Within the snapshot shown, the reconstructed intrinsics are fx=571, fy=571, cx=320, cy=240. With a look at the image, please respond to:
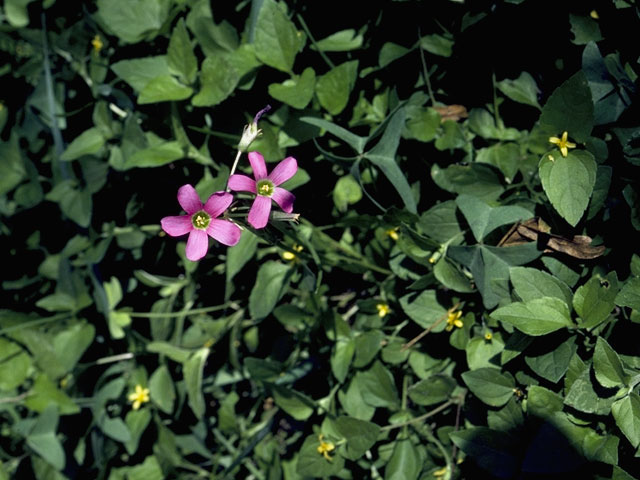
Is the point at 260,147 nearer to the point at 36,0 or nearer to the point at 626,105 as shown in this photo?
the point at 626,105

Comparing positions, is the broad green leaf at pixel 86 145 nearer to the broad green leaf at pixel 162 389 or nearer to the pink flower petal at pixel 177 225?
the broad green leaf at pixel 162 389

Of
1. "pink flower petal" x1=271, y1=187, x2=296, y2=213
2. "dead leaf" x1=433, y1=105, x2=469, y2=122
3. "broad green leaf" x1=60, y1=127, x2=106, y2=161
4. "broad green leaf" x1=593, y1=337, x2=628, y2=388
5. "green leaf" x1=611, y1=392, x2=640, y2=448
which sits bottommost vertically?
"broad green leaf" x1=60, y1=127, x2=106, y2=161

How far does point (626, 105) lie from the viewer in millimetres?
1557

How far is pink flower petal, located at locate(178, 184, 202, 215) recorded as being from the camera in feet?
4.45

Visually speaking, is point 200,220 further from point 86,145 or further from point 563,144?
point 86,145

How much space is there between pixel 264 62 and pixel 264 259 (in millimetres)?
803

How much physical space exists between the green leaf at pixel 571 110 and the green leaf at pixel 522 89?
0.27 metres

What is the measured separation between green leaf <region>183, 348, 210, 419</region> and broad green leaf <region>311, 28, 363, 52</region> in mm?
1243

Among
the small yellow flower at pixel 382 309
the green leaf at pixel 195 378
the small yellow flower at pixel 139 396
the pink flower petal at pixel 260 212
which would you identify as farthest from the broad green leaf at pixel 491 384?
the small yellow flower at pixel 139 396

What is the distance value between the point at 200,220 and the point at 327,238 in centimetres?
72

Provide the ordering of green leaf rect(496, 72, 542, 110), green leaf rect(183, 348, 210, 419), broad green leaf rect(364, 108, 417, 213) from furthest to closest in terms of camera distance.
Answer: green leaf rect(183, 348, 210, 419) → green leaf rect(496, 72, 542, 110) → broad green leaf rect(364, 108, 417, 213)

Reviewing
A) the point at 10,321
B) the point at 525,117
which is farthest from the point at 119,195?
the point at 525,117

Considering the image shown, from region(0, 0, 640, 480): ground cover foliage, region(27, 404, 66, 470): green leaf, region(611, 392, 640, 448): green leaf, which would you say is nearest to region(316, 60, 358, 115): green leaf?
region(0, 0, 640, 480): ground cover foliage

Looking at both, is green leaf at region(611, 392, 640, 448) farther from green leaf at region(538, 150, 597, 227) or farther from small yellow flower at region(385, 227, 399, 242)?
small yellow flower at region(385, 227, 399, 242)
